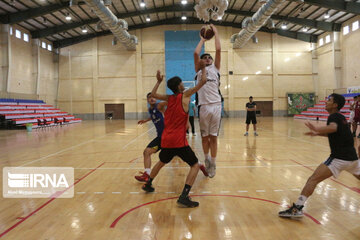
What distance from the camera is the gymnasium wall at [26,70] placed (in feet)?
68.1

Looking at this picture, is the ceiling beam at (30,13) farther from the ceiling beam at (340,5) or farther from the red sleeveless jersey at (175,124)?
the red sleeveless jersey at (175,124)

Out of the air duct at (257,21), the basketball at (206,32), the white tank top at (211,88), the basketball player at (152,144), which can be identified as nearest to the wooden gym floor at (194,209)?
the basketball player at (152,144)

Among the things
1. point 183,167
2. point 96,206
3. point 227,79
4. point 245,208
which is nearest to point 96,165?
point 183,167

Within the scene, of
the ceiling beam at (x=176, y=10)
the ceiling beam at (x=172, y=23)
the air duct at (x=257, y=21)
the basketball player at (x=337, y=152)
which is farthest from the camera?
the ceiling beam at (x=172, y=23)

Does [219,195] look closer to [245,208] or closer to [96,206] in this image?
[245,208]

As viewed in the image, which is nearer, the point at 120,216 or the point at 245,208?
the point at 120,216

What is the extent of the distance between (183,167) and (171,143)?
235cm

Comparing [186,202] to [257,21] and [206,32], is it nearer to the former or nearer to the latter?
[206,32]

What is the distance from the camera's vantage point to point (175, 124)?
11.0ft

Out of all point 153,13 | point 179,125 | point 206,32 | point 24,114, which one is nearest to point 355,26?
point 153,13

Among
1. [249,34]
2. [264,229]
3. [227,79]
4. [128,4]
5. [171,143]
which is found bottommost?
[264,229]

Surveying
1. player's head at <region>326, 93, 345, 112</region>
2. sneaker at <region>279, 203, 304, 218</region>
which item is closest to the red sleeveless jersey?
sneaker at <region>279, 203, 304, 218</region>

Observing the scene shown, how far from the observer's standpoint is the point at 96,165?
231 inches

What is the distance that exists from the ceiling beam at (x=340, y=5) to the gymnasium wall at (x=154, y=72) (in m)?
8.67
